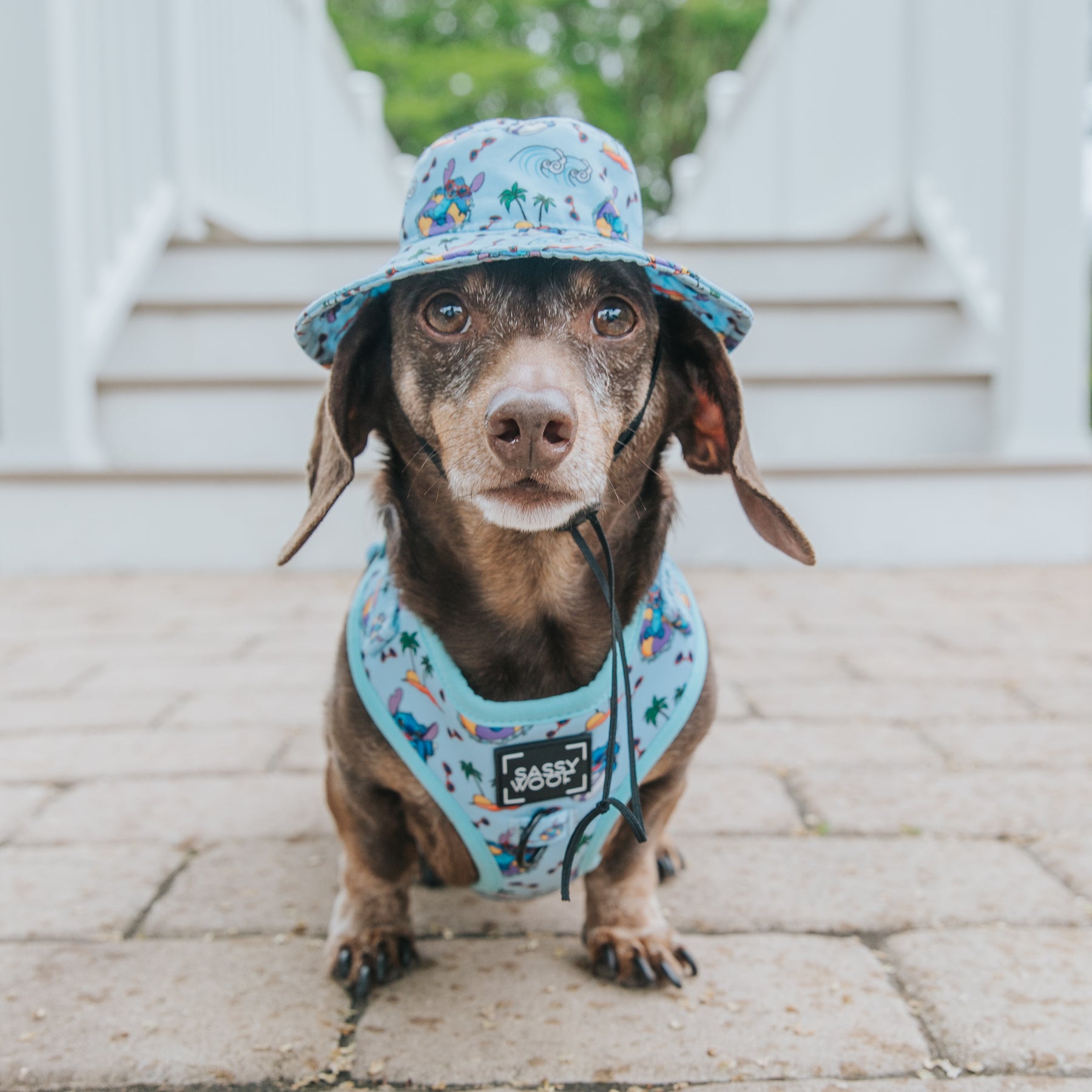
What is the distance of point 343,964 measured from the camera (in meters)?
1.51

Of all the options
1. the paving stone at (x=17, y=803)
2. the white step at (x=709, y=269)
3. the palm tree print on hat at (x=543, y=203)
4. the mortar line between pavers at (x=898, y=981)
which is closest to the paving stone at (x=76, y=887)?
the paving stone at (x=17, y=803)

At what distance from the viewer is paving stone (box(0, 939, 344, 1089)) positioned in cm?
128

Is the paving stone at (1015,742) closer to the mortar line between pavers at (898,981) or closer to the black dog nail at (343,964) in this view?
the mortar line between pavers at (898,981)

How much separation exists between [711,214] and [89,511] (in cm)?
853

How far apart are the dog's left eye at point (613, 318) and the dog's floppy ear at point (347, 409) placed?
32 centimetres

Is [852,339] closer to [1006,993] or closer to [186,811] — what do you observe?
[186,811]

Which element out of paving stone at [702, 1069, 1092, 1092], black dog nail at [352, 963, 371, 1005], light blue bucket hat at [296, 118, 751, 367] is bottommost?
black dog nail at [352, 963, 371, 1005]

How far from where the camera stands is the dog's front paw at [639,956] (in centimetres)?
148

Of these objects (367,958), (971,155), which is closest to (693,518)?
(971,155)

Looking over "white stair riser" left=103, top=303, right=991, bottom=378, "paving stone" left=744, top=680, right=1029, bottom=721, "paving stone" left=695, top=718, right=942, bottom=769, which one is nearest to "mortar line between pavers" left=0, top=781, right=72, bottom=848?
"paving stone" left=695, top=718, right=942, bottom=769

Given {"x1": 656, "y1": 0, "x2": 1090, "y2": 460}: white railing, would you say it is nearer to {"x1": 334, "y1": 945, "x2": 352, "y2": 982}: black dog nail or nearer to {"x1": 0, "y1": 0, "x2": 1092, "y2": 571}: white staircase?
{"x1": 0, "y1": 0, "x2": 1092, "y2": 571}: white staircase

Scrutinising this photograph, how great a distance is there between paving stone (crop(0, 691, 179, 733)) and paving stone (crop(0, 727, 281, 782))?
0.18ft

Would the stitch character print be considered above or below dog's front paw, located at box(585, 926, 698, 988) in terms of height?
above

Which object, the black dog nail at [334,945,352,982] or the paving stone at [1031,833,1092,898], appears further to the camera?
the paving stone at [1031,833,1092,898]
